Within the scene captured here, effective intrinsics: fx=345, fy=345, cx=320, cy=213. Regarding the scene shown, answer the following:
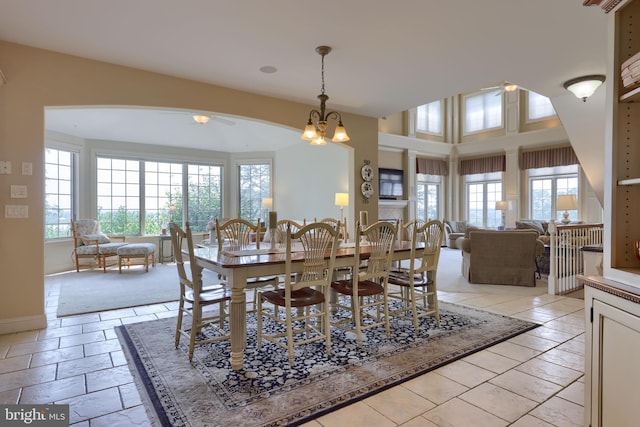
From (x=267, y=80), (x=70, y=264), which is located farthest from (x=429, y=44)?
(x=70, y=264)

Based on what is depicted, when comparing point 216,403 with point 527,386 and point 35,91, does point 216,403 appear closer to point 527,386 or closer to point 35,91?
point 527,386

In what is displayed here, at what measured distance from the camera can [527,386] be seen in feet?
7.29

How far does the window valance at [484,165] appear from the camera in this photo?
9867 mm

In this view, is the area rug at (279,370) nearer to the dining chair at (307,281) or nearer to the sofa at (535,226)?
the dining chair at (307,281)

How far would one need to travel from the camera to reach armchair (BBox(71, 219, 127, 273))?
6.27 m

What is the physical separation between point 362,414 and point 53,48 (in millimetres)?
4150

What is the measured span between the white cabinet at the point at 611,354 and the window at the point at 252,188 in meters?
7.71

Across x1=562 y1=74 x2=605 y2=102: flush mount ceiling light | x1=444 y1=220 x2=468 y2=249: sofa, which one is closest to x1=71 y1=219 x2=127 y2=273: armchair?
x1=562 y1=74 x2=605 y2=102: flush mount ceiling light

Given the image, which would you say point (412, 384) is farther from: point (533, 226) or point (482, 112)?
point (482, 112)

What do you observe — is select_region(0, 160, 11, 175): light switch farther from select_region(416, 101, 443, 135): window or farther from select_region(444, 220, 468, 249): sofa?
select_region(416, 101, 443, 135): window

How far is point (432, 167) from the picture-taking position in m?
10.7

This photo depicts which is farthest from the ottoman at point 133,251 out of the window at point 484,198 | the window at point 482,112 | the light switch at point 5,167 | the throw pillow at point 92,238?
the window at point 482,112

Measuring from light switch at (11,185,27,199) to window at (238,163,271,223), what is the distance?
5.62 metres

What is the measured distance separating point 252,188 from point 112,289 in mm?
4473
